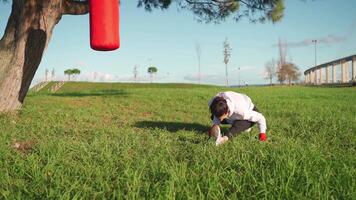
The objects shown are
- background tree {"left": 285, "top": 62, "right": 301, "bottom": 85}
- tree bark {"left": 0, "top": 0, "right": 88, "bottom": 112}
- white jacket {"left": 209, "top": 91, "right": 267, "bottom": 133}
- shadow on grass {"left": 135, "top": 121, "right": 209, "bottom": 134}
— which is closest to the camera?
white jacket {"left": 209, "top": 91, "right": 267, "bottom": 133}

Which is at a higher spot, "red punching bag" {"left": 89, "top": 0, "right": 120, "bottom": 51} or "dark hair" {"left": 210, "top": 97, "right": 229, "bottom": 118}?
"red punching bag" {"left": 89, "top": 0, "right": 120, "bottom": 51}

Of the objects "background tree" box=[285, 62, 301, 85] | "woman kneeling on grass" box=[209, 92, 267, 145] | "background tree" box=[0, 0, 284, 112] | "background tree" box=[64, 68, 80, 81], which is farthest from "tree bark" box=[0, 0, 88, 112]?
"background tree" box=[64, 68, 80, 81]

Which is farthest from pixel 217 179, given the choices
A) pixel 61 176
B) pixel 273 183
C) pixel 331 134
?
pixel 331 134

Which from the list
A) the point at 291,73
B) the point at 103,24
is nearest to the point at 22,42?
the point at 103,24

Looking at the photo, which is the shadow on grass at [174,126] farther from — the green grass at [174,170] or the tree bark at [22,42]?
the tree bark at [22,42]

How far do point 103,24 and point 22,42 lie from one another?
181 inches

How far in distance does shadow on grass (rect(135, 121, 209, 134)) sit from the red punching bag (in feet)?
8.58

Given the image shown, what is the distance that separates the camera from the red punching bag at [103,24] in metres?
4.47

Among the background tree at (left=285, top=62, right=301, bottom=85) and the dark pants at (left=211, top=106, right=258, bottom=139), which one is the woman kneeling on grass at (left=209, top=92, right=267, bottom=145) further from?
the background tree at (left=285, top=62, right=301, bottom=85)

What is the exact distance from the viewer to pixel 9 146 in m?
4.72

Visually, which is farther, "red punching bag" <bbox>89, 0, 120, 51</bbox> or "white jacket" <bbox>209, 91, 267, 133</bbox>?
"white jacket" <bbox>209, 91, 267, 133</bbox>

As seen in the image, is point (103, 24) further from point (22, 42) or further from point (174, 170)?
point (22, 42)

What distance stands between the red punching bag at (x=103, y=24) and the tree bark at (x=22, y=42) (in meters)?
4.37

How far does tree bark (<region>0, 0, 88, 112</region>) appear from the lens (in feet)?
27.2
